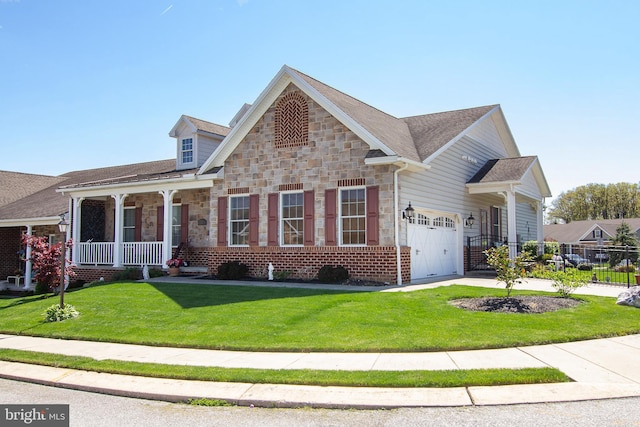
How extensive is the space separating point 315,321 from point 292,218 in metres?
7.60

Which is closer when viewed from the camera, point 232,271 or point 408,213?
point 408,213

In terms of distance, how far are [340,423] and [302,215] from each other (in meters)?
12.3

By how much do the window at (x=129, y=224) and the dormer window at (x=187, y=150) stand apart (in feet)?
10.9

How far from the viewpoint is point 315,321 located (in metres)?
10.4

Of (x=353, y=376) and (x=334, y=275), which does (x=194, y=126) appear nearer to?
(x=334, y=275)

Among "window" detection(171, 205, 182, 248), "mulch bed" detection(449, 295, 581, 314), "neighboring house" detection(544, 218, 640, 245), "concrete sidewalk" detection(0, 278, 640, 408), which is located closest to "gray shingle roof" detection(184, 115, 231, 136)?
"window" detection(171, 205, 182, 248)

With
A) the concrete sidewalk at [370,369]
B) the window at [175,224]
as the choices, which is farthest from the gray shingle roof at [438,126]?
the window at [175,224]

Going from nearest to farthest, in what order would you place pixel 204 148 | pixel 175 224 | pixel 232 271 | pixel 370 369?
pixel 370 369 → pixel 232 271 → pixel 175 224 → pixel 204 148

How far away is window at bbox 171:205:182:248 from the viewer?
22031 mm

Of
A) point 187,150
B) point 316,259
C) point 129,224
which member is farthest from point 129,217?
point 316,259

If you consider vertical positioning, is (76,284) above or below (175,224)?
below

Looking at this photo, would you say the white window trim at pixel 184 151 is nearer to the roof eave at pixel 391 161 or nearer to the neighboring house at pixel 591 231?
the roof eave at pixel 391 161

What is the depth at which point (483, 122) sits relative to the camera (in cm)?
2236

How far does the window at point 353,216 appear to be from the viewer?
16391mm
